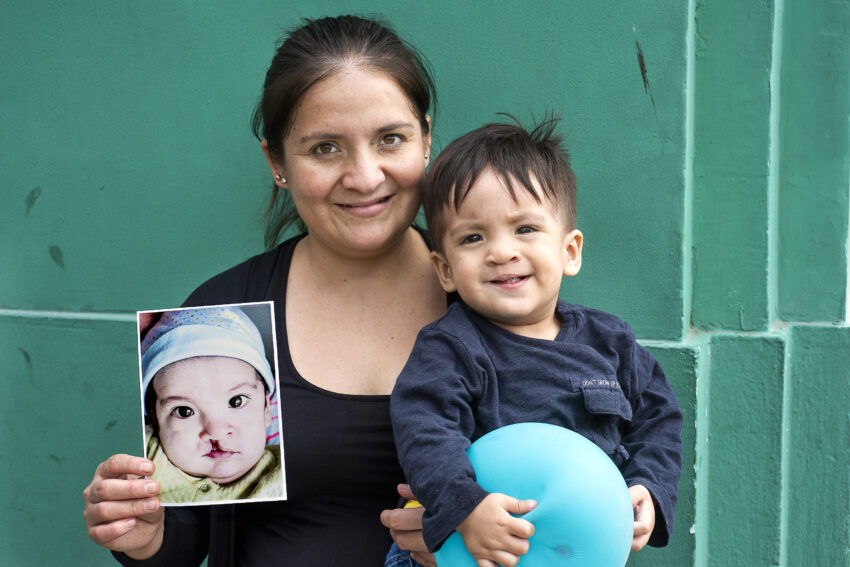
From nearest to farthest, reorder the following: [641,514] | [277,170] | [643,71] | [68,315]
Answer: [641,514] → [277,170] → [643,71] → [68,315]

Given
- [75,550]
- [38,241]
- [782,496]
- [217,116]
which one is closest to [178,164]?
[217,116]

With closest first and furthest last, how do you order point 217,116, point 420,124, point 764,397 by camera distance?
1. point 420,124
2. point 764,397
3. point 217,116

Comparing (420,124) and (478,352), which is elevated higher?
(420,124)

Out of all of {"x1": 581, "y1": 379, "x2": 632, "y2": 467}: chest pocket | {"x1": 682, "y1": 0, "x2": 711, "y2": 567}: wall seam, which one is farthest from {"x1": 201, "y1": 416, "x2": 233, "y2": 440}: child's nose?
{"x1": 682, "y1": 0, "x2": 711, "y2": 567}: wall seam

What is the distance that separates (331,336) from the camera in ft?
5.95

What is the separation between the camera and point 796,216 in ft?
6.97

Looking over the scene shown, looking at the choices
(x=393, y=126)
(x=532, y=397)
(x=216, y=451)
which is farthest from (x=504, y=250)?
(x=216, y=451)

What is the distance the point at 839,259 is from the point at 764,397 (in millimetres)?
424

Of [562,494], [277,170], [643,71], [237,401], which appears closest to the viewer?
[562,494]

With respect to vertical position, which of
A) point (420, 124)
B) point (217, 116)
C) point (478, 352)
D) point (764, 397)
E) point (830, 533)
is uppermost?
point (217, 116)

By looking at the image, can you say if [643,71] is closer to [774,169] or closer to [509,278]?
[774,169]

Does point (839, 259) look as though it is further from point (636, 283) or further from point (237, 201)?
point (237, 201)

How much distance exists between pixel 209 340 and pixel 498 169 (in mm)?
693

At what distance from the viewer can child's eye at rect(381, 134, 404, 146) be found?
1.71 m
